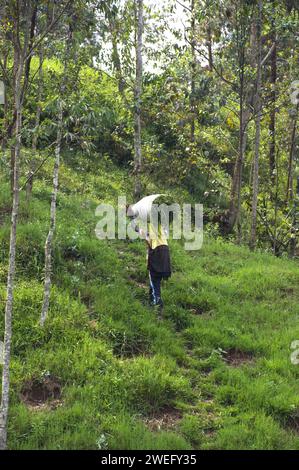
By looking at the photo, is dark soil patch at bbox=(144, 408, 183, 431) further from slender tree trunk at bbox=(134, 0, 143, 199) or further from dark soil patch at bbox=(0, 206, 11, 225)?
slender tree trunk at bbox=(134, 0, 143, 199)

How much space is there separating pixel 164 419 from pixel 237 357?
2.07 meters

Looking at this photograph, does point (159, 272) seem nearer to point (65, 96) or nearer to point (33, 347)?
point (33, 347)

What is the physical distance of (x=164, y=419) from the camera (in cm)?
664

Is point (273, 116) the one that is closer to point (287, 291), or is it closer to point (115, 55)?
point (115, 55)

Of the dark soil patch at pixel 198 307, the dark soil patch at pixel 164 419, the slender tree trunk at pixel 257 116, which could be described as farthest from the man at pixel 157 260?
the slender tree trunk at pixel 257 116

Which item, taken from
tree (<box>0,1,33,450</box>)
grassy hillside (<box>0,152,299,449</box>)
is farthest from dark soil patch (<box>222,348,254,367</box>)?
tree (<box>0,1,33,450</box>)

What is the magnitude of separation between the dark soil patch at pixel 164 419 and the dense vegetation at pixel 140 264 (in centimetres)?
3

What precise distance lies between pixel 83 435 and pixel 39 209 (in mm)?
6416

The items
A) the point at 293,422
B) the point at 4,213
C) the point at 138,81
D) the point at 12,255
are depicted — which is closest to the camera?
the point at 12,255

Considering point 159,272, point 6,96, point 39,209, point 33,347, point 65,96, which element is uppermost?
point 6,96

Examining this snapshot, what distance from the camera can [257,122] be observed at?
13.2 meters

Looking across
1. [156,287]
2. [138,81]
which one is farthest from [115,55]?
[156,287]

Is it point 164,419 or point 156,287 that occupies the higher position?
point 156,287

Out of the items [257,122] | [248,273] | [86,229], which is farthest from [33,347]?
[257,122]
